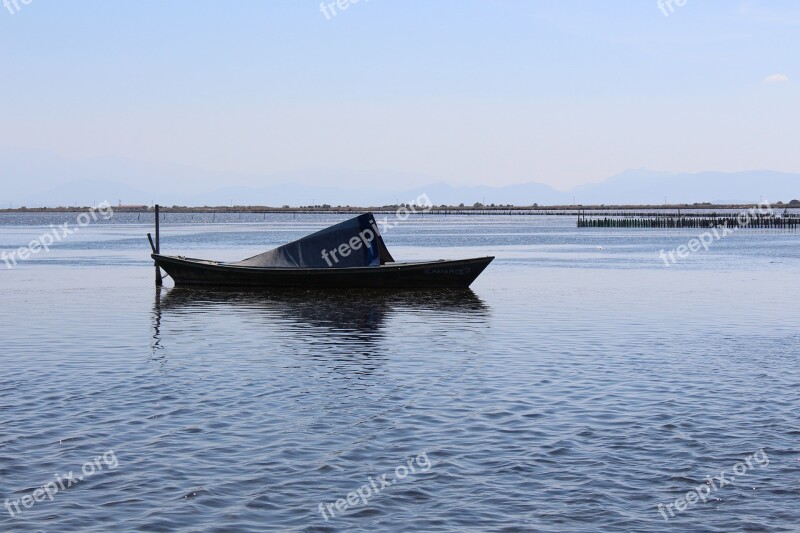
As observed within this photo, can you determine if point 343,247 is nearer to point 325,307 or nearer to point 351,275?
point 351,275

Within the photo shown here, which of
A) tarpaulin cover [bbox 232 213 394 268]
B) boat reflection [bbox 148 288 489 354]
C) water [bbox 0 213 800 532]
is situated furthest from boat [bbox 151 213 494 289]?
water [bbox 0 213 800 532]

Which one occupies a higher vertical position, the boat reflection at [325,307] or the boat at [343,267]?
the boat at [343,267]

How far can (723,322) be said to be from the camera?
1246 inches

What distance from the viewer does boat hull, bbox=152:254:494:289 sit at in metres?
42.5

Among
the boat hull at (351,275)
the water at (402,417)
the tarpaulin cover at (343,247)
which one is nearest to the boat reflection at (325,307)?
the water at (402,417)

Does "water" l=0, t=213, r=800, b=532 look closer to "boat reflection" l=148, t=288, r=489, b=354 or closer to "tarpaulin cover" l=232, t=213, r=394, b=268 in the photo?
"boat reflection" l=148, t=288, r=489, b=354

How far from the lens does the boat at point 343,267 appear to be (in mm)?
42594

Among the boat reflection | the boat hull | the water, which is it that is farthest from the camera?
the boat hull

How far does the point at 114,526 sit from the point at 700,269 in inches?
2070

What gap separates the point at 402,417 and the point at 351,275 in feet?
83.3

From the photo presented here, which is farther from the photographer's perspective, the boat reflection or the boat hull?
the boat hull

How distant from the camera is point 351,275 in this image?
139ft

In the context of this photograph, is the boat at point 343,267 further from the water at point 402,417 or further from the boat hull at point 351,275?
the water at point 402,417

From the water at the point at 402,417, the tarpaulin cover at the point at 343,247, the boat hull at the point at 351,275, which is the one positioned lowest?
the water at the point at 402,417
